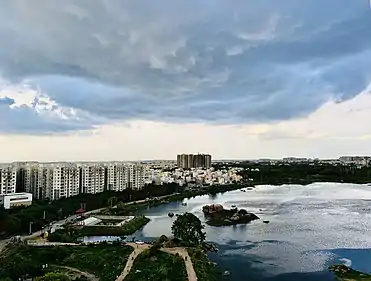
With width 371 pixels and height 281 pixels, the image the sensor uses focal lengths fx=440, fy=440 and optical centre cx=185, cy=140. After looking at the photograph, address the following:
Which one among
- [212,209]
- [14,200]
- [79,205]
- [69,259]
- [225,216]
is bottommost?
[69,259]

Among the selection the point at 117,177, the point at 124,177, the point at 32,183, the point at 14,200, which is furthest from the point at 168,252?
the point at 124,177

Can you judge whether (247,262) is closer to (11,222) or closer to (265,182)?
(11,222)

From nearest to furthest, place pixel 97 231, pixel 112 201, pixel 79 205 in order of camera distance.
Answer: pixel 97 231, pixel 79 205, pixel 112 201

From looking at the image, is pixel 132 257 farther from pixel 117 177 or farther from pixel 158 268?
pixel 117 177

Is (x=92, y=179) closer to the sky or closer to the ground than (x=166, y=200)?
closer to the sky

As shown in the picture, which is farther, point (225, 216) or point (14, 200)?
point (225, 216)

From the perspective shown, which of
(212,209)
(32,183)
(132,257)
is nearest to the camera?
(132,257)

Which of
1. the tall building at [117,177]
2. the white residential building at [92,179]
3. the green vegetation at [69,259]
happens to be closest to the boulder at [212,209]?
the white residential building at [92,179]

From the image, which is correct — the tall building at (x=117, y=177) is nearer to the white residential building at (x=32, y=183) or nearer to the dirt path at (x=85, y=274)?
the white residential building at (x=32, y=183)
